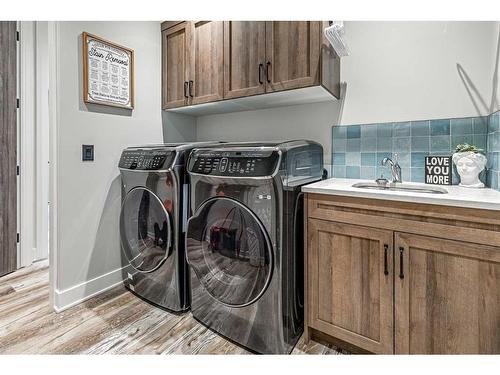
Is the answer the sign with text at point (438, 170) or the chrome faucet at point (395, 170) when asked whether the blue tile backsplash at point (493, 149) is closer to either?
the sign with text at point (438, 170)

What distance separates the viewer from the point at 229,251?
152cm

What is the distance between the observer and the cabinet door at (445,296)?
1.07 metres

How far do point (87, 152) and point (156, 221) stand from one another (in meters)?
0.71

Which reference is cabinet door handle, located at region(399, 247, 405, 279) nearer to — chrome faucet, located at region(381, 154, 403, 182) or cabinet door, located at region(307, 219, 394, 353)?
cabinet door, located at region(307, 219, 394, 353)

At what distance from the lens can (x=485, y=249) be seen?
1.06m

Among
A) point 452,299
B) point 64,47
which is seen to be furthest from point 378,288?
point 64,47

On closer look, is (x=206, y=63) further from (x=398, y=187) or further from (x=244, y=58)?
(x=398, y=187)

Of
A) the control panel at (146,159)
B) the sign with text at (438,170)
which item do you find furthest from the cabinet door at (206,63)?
the sign with text at (438,170)

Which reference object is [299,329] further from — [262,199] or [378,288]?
[262,199]

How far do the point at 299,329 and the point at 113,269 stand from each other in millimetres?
1510

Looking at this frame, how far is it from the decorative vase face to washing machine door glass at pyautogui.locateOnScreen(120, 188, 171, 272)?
69.4 inches

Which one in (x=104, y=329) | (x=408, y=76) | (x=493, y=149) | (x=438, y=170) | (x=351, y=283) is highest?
(x=408, y=76)

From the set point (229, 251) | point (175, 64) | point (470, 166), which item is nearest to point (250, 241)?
point (229, 251)

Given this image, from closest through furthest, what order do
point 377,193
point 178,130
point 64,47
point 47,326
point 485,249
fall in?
point 485,249, point 377,193, point 47,326, point 64,47, point 178,130
